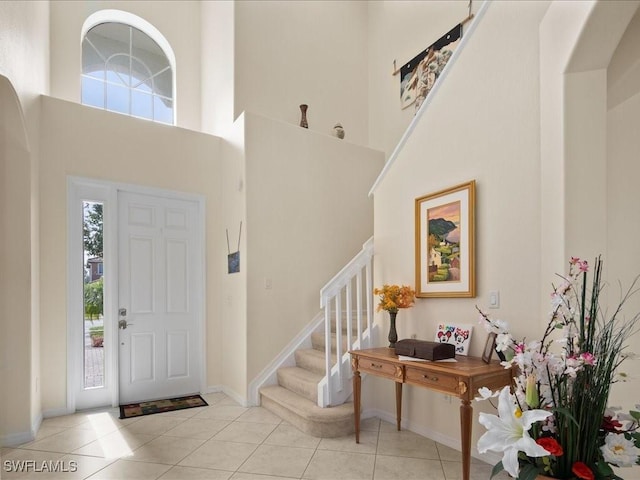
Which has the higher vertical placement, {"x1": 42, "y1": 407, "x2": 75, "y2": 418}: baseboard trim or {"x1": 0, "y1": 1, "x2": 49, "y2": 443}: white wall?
{"x1": 0, "y1": 1, "x2": 49, "y2": 443}: white wall

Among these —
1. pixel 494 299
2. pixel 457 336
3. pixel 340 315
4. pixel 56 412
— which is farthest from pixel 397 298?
pixel 56 412

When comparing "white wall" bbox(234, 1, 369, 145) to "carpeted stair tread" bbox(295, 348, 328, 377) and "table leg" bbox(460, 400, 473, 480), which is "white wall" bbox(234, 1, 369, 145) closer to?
"carpeted stair tread" bbox(295, 348, 328, 377)

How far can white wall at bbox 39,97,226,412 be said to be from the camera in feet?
12.8

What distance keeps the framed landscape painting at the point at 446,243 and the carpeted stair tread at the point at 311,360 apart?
133cm

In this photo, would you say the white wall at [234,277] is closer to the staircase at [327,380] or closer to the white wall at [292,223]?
the white wall at [292,223]

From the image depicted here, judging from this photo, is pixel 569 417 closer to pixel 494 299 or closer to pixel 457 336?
pixel 494 299

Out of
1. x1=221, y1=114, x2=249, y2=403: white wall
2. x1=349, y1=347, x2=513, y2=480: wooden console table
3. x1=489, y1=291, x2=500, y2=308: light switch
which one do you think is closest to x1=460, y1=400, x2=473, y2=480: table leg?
x1=349, y1=347, x2=513, y2=480: wooden console table

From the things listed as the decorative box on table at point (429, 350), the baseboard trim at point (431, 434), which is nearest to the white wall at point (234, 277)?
the baseboard trim at point (431, 434)

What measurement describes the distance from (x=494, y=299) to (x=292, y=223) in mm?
2479

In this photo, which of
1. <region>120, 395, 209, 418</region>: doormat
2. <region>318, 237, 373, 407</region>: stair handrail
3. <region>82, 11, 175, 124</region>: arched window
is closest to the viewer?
<region>318, 237, 373, 407</region>: stair handrail

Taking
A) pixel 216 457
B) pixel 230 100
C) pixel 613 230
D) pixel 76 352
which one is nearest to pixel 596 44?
pixel 613 230

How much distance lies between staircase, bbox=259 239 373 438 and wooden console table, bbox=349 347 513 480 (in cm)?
50

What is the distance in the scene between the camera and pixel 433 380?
2613mm

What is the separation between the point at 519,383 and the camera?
52.7 inches
